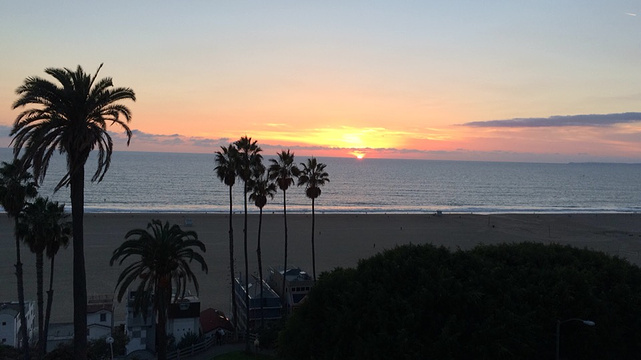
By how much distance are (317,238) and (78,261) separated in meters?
57.6

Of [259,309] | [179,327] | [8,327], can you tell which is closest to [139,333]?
[179,327]

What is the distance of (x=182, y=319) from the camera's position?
107ft

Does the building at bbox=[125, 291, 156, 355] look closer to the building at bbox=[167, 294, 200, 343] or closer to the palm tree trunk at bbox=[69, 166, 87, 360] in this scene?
the building at bbox=[167, 294, 200, 343]

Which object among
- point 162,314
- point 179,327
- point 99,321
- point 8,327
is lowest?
point 179,327

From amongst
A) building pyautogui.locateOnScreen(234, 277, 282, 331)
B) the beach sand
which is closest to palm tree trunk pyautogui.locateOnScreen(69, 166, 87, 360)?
building pyautogui.locateOnScreen(234, 277, 282, 331)

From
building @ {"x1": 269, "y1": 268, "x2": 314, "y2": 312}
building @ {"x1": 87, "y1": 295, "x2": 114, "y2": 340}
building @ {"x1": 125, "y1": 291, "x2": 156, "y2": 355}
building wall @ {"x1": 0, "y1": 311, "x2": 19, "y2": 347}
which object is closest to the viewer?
building @ {"x1": 125, "y1": 291, "x2": 156, "y2": 355}

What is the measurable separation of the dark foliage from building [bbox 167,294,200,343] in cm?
1211

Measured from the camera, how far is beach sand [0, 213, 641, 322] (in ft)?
158

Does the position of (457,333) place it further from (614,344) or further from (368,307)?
(614,344)

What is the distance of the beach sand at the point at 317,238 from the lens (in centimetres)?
4828

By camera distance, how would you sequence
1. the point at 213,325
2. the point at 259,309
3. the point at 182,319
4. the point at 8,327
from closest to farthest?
the point at 8,327, the point at 182,319, the point at 213,325, the point at 259,309

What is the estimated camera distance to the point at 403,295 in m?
20.7

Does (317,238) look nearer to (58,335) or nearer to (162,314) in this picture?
(58,335)

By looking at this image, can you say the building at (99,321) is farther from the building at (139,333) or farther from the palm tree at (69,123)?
the palm tree at (69,123)
